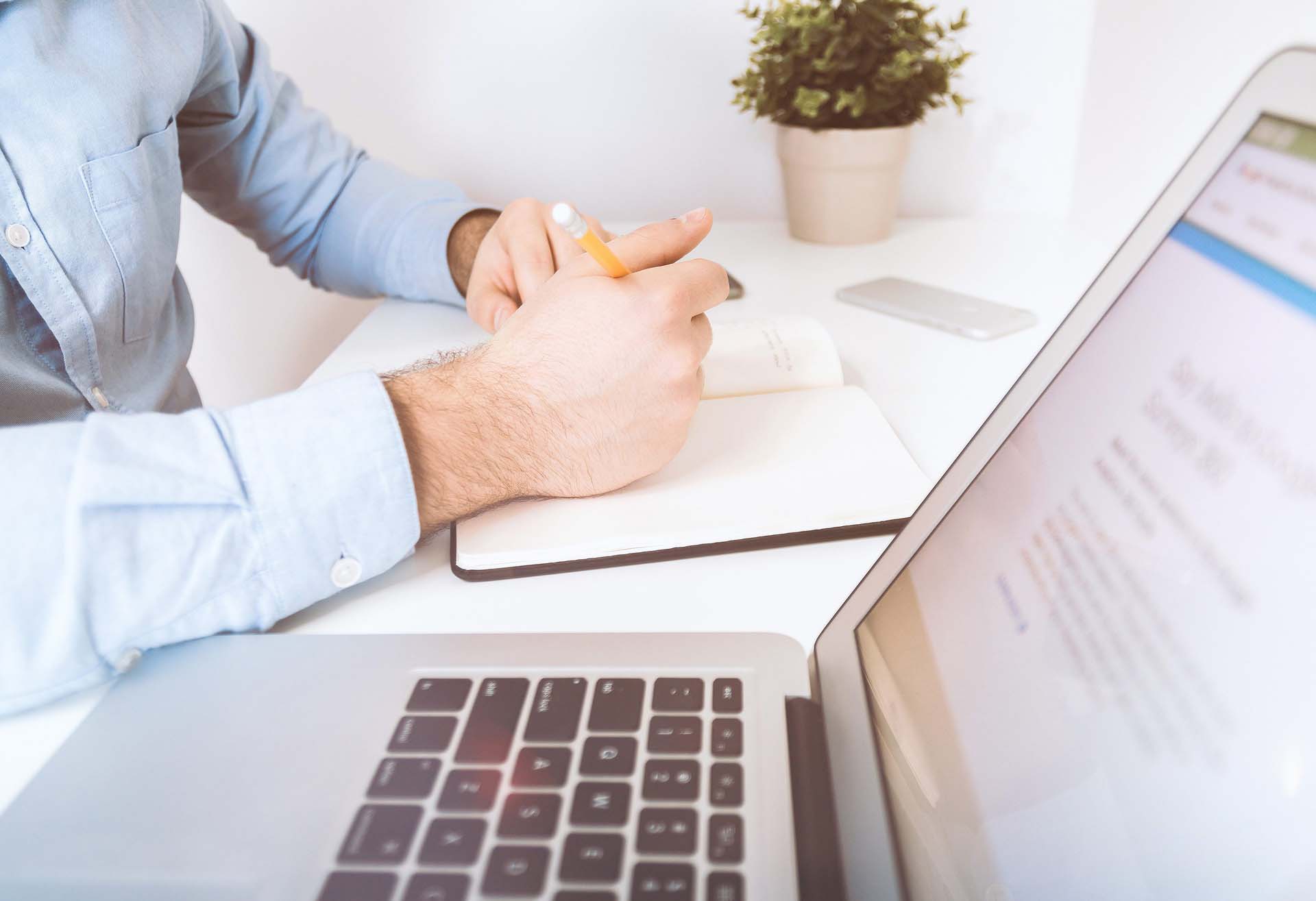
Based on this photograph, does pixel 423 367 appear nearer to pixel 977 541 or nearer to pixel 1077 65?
pixel 977 541

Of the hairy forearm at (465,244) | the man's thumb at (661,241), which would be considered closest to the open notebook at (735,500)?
the man's thumb at (661,241)

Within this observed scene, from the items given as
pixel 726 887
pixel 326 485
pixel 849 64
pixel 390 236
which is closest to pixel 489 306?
pixel 390 236

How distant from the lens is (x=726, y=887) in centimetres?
26

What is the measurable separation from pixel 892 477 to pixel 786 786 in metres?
0.24

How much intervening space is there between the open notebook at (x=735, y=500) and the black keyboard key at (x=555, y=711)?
116 millimetres

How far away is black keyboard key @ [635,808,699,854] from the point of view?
10.5 inches

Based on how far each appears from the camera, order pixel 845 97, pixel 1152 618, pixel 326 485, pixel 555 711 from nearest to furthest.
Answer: pixel 1152 618 → pixel 555 711 → pixel 326 485 → pixel 845 97

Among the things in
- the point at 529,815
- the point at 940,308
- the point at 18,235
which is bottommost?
the point at 940,308

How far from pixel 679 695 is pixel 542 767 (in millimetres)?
59

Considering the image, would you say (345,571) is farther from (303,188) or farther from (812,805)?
(303,188)

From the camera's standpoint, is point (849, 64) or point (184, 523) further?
point (849, 64)

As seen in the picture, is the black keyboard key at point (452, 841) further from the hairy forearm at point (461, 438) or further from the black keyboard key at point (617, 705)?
the hairy forearm at point (461, 438)

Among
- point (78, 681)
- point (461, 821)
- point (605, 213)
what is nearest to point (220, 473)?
point (78, 681)

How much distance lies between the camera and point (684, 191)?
1.16 meters
